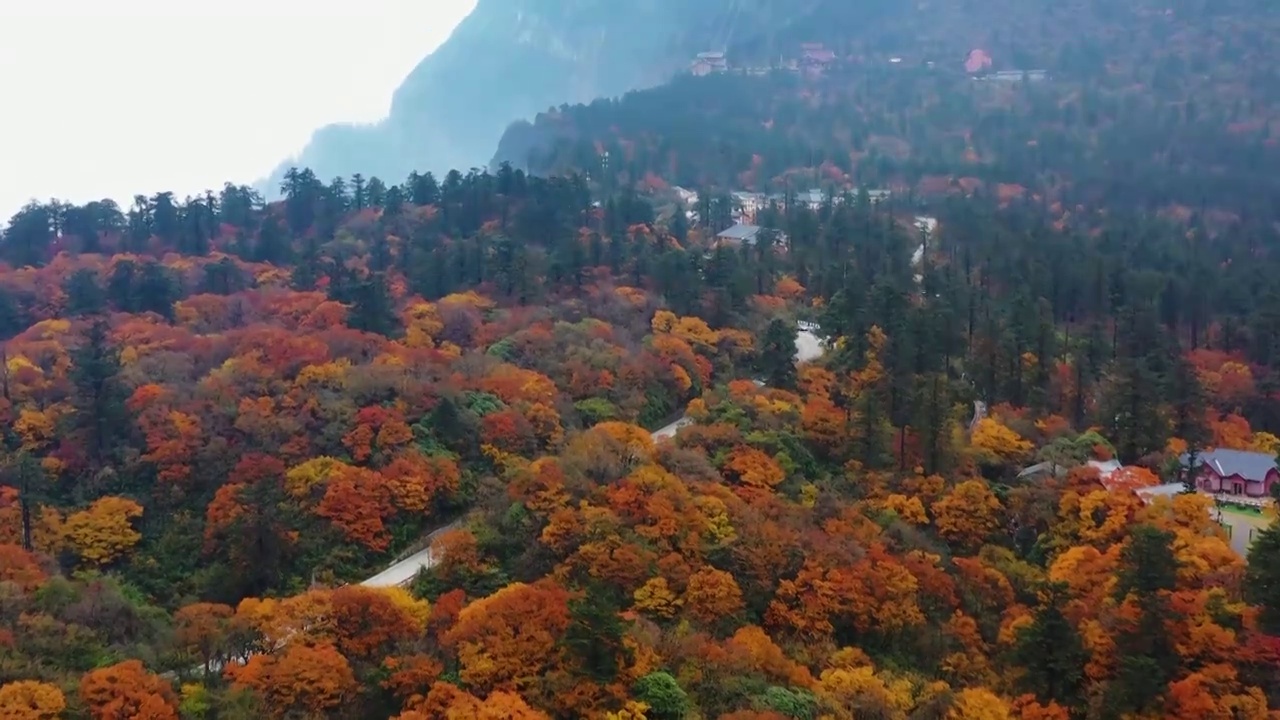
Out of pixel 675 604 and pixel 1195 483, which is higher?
pixel 675 604

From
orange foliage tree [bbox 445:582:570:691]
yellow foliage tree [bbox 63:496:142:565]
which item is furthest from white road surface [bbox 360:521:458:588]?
yellow foliage tree [bbox 63:496:142:565]

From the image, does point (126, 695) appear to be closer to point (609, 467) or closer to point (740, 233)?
point (609, 467)

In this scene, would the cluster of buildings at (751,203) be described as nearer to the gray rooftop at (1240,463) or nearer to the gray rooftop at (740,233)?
the gray rooftop at (740,233)

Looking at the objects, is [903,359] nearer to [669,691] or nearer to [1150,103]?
[669,691]

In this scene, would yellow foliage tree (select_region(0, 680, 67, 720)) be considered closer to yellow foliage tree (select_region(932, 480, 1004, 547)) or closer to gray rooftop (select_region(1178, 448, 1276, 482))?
yellow foliage tree (select_region(932, 480, 1004, 547))

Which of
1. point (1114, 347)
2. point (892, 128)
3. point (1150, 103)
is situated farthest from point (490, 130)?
point (1114, 347)

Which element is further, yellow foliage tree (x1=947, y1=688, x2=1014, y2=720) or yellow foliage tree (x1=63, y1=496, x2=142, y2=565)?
yellow foliage tree (x1=63, y1=496, x2=142, y2=565)
